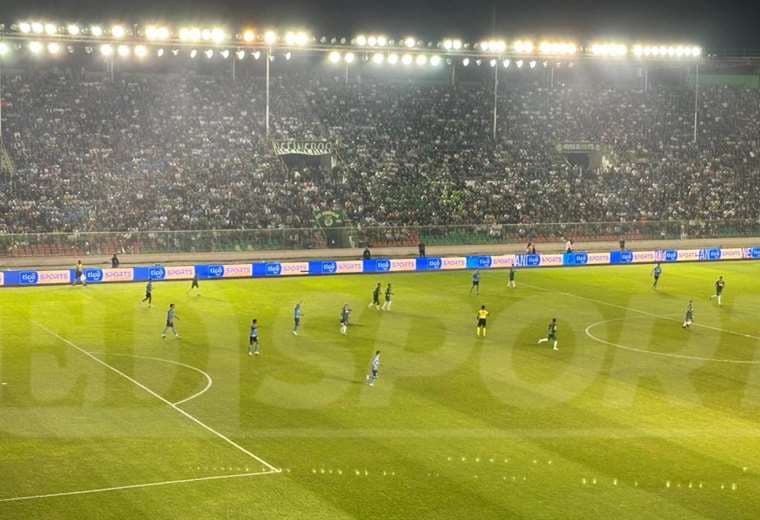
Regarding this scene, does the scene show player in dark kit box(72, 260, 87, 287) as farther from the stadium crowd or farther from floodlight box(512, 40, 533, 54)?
floodlight box(512, 40, 533, 54)

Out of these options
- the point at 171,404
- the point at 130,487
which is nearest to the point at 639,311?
the point at 171,404

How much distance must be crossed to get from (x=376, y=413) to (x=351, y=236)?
43207 millimetres

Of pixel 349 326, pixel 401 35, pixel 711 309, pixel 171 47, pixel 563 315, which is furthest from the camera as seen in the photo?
pixel 401 35

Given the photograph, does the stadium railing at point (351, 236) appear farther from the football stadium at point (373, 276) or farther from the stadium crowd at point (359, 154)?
the stadium crowd at point (359, 154)

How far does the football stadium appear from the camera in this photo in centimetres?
2489

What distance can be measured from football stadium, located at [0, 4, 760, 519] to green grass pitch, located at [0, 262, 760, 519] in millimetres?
152

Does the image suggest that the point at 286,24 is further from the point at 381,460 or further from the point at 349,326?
the point at 381,460

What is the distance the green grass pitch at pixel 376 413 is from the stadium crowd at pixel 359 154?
73.1ft

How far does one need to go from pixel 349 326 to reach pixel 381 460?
19.6 metres

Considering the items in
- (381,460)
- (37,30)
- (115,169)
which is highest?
(37,30)

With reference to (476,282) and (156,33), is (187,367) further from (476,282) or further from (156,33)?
(156,33)

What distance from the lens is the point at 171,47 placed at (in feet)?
260

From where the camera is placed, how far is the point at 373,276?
65000mm

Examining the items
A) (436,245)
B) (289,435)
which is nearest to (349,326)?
(289,435)
